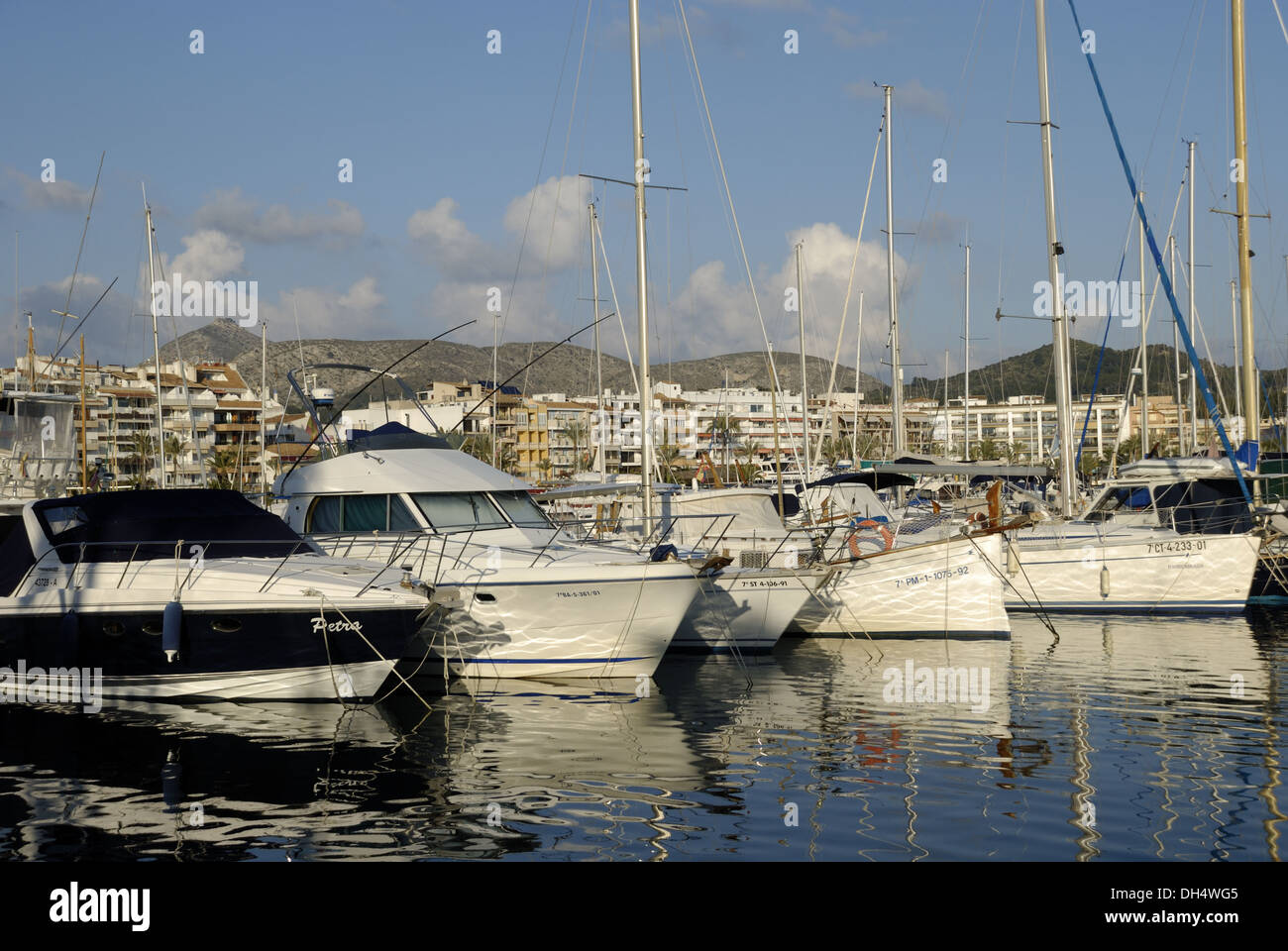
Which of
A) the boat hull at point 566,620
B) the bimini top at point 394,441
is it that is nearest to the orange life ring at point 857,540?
the boat hull at point 566,620

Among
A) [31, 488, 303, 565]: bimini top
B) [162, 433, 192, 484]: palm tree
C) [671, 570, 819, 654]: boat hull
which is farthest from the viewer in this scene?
[162, 433, 192, 484]: palm tree

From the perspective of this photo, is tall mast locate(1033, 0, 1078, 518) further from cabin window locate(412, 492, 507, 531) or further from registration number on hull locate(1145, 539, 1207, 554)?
cabin window locate(412, 492, 507, 531)

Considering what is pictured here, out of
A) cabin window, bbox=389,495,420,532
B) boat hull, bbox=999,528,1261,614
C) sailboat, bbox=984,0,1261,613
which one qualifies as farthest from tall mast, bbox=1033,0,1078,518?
cabin window, bbox=389,495,420,532

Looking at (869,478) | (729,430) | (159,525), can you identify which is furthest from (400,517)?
(729,430)

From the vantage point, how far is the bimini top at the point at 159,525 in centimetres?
1480

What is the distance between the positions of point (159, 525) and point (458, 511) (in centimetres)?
441

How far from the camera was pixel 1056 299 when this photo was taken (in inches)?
976

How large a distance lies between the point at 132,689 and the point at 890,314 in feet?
82.5

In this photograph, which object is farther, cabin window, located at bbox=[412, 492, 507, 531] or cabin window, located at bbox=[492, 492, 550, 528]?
cabin window, located at bbox=[492, 492, 550, 528]

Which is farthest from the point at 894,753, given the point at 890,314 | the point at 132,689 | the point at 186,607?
the point at 890,314

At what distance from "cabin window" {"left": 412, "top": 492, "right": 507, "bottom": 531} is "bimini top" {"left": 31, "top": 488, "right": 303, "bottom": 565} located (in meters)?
2.46

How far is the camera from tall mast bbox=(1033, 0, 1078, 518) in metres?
24.8

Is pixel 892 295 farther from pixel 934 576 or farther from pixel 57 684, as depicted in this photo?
pixel 57 684

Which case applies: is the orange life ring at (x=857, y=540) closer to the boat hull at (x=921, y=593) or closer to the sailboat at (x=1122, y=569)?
the boat hull at (x=921, y=593)
